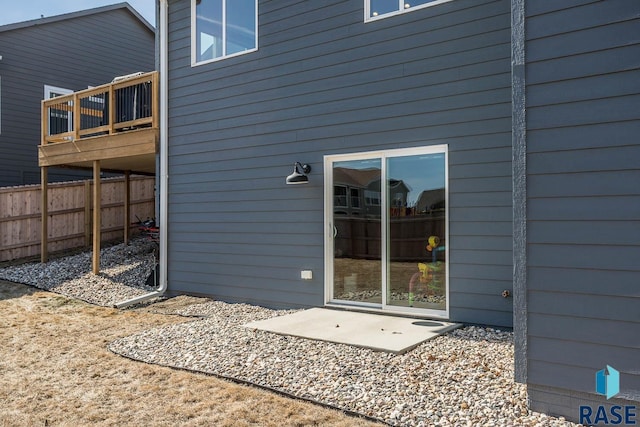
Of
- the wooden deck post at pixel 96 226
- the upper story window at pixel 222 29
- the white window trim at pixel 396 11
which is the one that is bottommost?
the wooden deck post at pixel 96 226

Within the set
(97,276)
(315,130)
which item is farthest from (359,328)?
(97,276)

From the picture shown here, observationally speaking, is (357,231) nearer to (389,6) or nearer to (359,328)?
(359,328)

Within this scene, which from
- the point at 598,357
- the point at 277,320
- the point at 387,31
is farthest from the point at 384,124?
the point at 598,357

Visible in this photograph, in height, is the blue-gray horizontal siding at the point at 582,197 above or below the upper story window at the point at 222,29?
below

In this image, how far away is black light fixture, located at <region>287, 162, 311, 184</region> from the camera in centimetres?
613

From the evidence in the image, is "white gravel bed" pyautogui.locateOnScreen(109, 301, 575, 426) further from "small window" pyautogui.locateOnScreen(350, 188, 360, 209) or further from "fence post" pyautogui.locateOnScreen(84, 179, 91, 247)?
"fence post" pyautogui.locateOnScreen(84, 179, 91, 247)

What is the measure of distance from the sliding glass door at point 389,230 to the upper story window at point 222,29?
248 centimetres

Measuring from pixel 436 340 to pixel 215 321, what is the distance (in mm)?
2662

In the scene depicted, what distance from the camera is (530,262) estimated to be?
3053 mm

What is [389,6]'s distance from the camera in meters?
5.66

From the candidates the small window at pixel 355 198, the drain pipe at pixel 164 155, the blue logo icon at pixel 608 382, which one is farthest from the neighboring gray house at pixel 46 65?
the blue logo icon at pixel 608 382

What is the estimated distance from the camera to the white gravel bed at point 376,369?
307 centimetres

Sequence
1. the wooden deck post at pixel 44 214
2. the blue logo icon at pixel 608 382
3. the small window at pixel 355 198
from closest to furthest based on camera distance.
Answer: the blue logo icon at pixel 608 382 → the small window at pixel 355 198 → the wooden deck post at pixel 44 214

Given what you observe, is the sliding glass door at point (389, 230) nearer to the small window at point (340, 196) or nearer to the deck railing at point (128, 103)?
the small window at point (340, 196)
